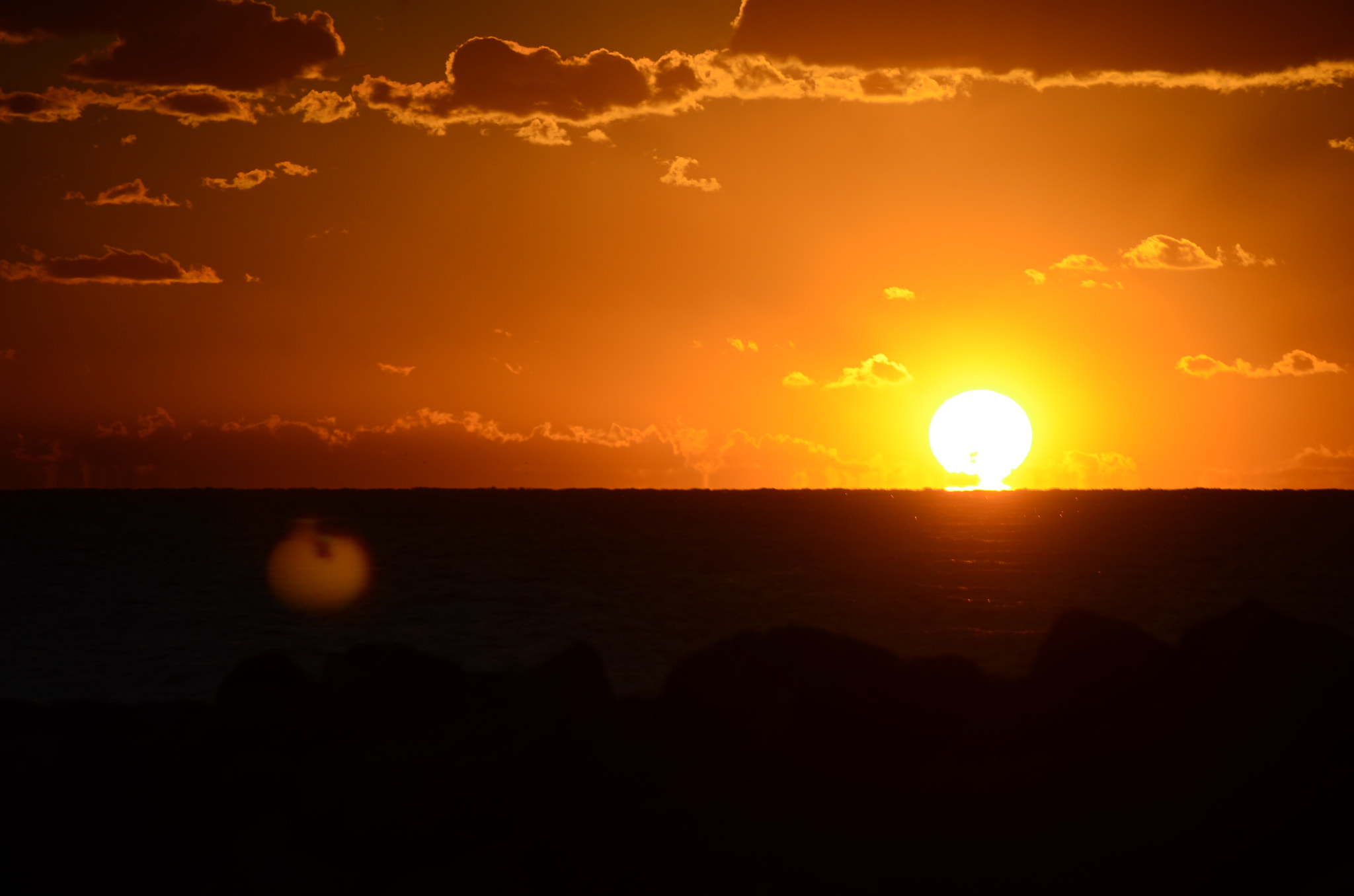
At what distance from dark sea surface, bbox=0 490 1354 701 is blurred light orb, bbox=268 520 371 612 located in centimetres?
93

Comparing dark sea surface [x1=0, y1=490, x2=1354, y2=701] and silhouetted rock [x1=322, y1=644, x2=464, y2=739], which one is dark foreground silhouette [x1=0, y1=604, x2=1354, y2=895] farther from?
dark sea surface [x1=0, y1=490, x2=1354, y2=701]

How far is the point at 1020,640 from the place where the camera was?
32.9m

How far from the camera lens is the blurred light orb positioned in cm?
4422

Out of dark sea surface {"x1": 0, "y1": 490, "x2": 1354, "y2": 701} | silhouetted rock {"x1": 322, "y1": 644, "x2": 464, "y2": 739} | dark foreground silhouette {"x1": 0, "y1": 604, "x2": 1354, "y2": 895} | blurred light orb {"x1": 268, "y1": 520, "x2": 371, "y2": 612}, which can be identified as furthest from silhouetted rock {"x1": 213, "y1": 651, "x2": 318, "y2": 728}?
blurred light orb {"x1": 268, "y1": 520, "x2": 371, "y2": 612}

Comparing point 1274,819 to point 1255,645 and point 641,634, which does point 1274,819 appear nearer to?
point 1255,645

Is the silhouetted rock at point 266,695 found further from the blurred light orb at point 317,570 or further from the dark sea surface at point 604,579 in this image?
the blurred light orb at point 317,570

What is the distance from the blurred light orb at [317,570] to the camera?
4422cm

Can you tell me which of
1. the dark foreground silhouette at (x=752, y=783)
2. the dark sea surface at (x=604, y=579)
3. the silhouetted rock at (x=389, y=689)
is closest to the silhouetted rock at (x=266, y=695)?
the dark foreground silhouette at (x=752, y=783)

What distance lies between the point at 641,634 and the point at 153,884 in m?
25.2

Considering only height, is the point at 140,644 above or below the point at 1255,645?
below

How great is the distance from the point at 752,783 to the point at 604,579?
39338mm

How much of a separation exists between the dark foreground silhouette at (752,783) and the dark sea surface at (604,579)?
418 inches

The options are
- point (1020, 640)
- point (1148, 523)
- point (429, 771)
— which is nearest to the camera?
point (429, 771)

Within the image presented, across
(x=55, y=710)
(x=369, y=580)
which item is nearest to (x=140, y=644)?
(x=369, y=580)
